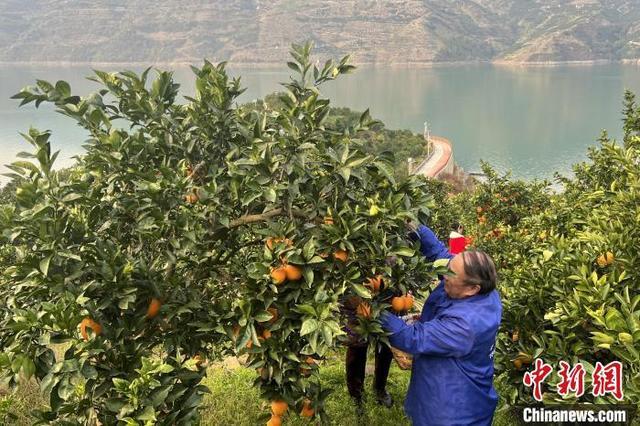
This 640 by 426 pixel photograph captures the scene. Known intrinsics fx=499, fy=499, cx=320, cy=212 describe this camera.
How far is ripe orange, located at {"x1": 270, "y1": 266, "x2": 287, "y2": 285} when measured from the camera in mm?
2070

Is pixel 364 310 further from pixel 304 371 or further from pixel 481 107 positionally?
pixel 481 107

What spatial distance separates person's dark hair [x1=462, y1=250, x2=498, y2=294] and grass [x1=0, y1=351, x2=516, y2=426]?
157cm

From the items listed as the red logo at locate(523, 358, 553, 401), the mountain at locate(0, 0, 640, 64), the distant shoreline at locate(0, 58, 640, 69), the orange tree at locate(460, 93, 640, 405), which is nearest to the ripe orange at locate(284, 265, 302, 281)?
the orange tree at locate(460, 93, 640, 405)

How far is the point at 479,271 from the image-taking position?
8.28ft

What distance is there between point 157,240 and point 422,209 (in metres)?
1.25

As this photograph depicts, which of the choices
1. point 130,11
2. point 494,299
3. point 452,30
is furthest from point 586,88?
point 130,11

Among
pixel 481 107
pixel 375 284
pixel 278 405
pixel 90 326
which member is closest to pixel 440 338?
pixel 375 284

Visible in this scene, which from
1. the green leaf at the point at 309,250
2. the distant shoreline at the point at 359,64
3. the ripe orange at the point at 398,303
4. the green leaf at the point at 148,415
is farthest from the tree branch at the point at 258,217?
the distant shoreline at the point at 359,64

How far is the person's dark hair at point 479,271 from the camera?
252cm

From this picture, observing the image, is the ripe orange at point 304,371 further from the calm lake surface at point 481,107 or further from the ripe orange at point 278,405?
the calm lake surface at point 481,107

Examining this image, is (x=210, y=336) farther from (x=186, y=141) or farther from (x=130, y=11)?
(x=130, y=11)

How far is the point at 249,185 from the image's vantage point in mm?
2182

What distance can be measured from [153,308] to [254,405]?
214 centimetres

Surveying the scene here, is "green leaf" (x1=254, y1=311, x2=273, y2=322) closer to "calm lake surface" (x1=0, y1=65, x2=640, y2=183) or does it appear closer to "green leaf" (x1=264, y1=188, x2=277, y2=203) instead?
"green leaf" (x1=264, y1=188, x2=277, y2=203)
